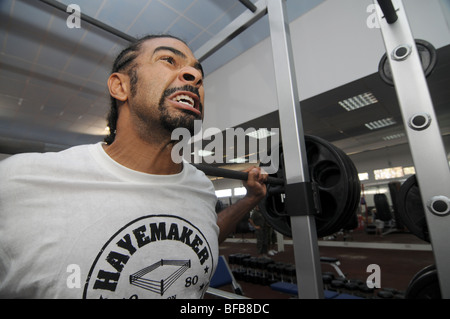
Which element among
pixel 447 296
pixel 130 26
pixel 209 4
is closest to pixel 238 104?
pixel 209 4


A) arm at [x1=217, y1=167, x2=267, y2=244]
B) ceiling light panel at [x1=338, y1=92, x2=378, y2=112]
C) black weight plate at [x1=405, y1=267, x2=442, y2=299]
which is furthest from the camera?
ceiling light panel at [x1=338, y1=92, x2=378, y2=112]

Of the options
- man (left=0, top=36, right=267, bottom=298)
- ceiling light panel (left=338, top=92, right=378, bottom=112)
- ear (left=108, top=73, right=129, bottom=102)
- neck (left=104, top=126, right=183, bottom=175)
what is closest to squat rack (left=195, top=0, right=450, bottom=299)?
man (left=0, top=36, right=267, bottom=298)

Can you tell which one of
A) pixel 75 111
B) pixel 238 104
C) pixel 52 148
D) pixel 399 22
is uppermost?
pixel 75 111

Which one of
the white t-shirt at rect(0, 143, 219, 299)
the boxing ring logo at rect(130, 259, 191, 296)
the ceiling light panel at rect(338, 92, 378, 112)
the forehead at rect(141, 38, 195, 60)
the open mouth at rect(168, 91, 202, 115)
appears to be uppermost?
the ceiling light panel at rect(338, 92, 378, 112)

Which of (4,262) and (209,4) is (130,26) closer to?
(209,4)

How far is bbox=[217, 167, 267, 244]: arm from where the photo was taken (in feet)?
3.03

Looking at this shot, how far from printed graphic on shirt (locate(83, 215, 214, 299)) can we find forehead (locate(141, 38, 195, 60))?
0.50 meters

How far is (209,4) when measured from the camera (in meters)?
2.58

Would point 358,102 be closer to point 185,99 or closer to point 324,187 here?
point 324,187

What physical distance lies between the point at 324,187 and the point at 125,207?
679 millimetres

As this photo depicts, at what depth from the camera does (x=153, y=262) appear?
0.57 metres

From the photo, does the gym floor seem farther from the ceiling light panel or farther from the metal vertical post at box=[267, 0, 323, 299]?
the ceiling light panel

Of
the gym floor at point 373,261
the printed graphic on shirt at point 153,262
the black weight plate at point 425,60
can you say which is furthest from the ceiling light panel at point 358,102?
the printed graphic on shirt at point 153,262
